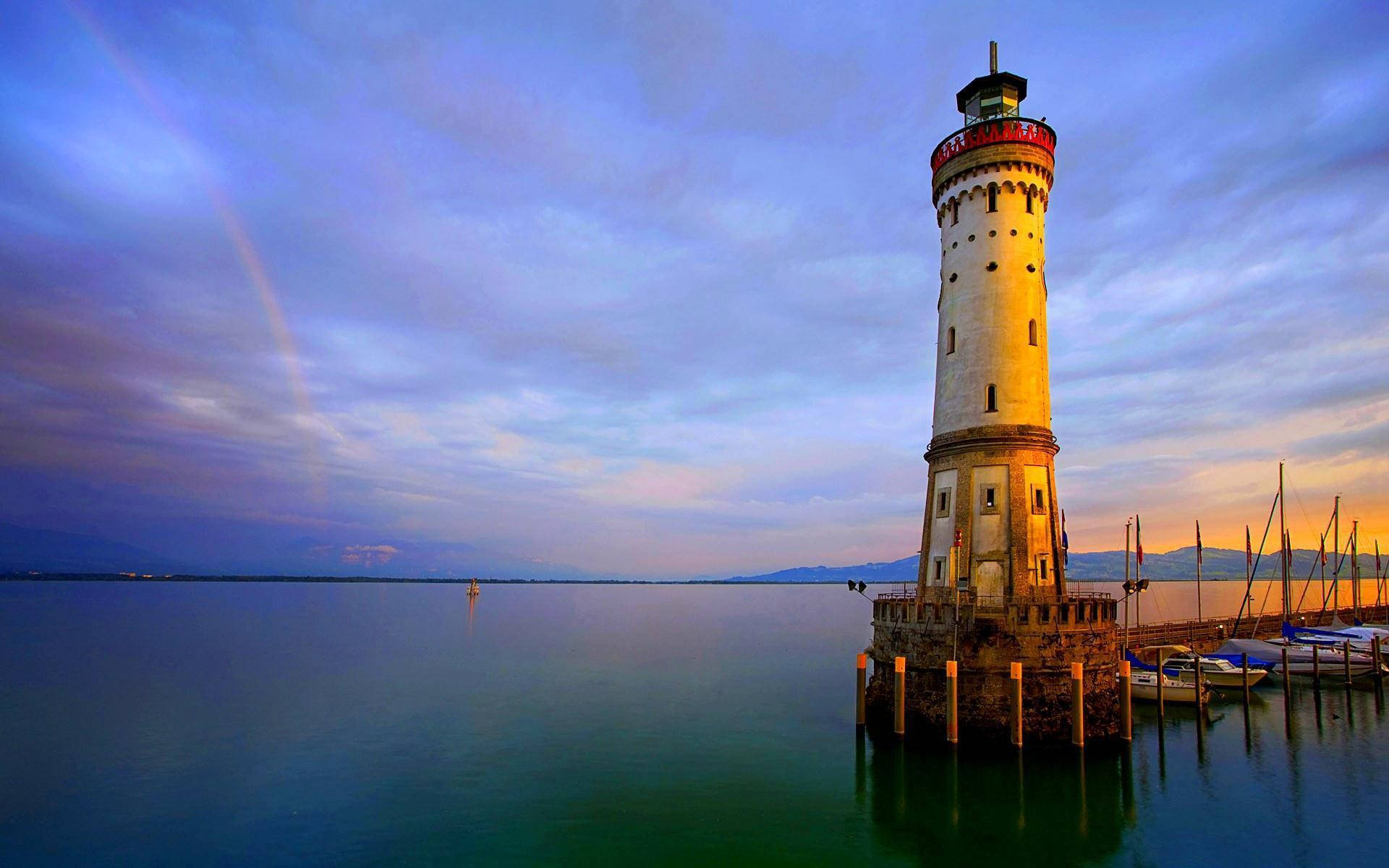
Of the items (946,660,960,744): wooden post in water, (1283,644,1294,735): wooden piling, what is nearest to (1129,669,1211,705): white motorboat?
(1283,644,1294,735): wooden piling

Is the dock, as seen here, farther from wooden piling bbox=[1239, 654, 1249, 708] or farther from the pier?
wooden piling bbox=[1239, 654, 1249, 708]

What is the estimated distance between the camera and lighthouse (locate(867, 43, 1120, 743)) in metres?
34.4

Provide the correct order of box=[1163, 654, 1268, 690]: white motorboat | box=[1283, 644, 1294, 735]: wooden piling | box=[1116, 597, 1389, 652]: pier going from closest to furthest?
box=[1283, 644, 1294, 735]: wooden piling
box=[1163, 654, 1268, 690]: white motorboat
box=[1116, 597, 1389, 652]: pier

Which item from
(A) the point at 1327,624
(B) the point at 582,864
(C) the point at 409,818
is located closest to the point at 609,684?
(C) the point at 409,818

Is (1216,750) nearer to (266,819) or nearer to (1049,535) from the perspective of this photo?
(1049,535)

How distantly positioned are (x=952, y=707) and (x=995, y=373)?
16.5 meters

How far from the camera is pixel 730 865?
79.0 feet

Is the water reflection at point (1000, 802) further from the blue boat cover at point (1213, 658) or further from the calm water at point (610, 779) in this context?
the blue boat cover at point (1213, 658)

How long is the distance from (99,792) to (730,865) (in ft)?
87.9

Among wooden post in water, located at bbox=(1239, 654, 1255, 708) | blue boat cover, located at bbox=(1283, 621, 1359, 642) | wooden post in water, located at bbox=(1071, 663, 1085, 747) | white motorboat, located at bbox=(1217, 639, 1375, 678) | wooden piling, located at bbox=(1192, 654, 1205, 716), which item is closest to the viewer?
wooden post in water, located at bbox=(1071, 663, 1085, 747)

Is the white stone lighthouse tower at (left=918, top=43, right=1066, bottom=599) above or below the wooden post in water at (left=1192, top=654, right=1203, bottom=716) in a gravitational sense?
above

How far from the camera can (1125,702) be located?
3525 cm

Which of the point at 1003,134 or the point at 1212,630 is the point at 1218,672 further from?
the point at 1003,134

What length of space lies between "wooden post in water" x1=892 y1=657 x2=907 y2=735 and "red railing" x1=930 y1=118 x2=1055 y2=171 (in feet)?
88.0
